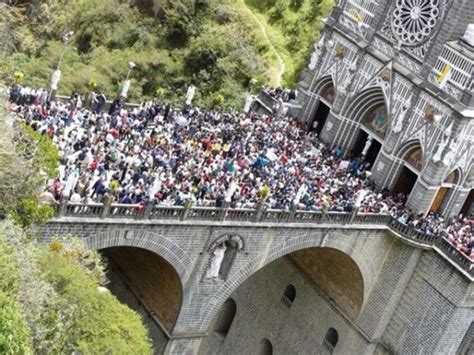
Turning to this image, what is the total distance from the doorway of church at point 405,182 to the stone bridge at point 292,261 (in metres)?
4.08

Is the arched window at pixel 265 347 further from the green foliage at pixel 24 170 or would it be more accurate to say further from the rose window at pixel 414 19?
the green foliage at pixel 24 170

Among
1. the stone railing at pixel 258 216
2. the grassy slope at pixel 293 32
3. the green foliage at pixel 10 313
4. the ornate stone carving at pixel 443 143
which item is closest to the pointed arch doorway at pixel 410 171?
the ornate stone carving at pixel 443 143

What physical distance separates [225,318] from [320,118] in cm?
1371

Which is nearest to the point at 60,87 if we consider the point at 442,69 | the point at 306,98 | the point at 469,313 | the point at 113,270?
the point at 306,98

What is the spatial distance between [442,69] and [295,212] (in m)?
12.9

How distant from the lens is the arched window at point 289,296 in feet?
197

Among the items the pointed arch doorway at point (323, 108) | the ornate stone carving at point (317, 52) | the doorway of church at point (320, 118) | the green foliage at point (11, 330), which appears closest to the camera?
the green foliage at point (11, 330)

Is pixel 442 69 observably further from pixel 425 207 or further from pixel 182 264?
pixel 182 264

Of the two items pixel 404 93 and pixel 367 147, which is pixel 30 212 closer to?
pixel 404 93

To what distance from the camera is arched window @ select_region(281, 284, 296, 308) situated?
60109 mm

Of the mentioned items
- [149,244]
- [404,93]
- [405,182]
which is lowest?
[149,244]

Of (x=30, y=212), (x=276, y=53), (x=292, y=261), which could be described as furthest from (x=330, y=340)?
(x=276, y=53)

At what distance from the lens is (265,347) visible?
61.8 meters

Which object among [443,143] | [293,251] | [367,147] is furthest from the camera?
[367,147]
